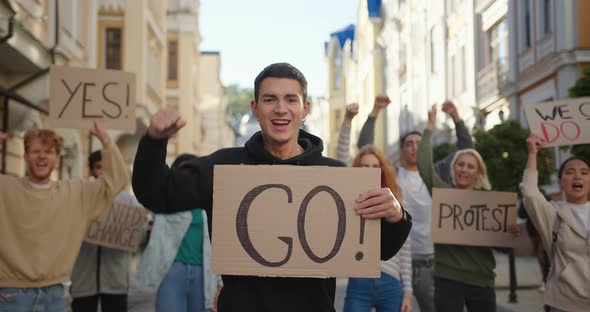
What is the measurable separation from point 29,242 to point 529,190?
11.3 ft

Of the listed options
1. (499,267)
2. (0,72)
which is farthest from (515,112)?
(0,72)

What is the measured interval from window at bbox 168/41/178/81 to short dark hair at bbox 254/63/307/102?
3917 centimetres

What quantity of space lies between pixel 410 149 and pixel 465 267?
1.43 metres

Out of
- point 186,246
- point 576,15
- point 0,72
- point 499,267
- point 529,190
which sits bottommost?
point 499,267

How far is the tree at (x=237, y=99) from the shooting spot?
408ft

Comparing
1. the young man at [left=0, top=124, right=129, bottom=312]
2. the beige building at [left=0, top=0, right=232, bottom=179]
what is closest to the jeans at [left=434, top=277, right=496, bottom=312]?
the young man at [left=0, top=124, right=129, bottom=312]

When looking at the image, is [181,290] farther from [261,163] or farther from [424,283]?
[261,163]

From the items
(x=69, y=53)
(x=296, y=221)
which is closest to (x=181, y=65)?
(x=69, y=53)

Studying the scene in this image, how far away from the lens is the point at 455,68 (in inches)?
1182

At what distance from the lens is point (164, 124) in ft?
10.1

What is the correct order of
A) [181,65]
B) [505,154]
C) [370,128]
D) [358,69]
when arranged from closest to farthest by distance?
[370,128] → [505,154] → [181,65] → [358,69]

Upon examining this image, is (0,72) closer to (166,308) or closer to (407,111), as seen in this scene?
(166,308)

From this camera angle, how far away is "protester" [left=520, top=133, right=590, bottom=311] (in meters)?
5.17

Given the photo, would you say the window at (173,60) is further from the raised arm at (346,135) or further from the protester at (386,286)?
the protester at (386,286)
